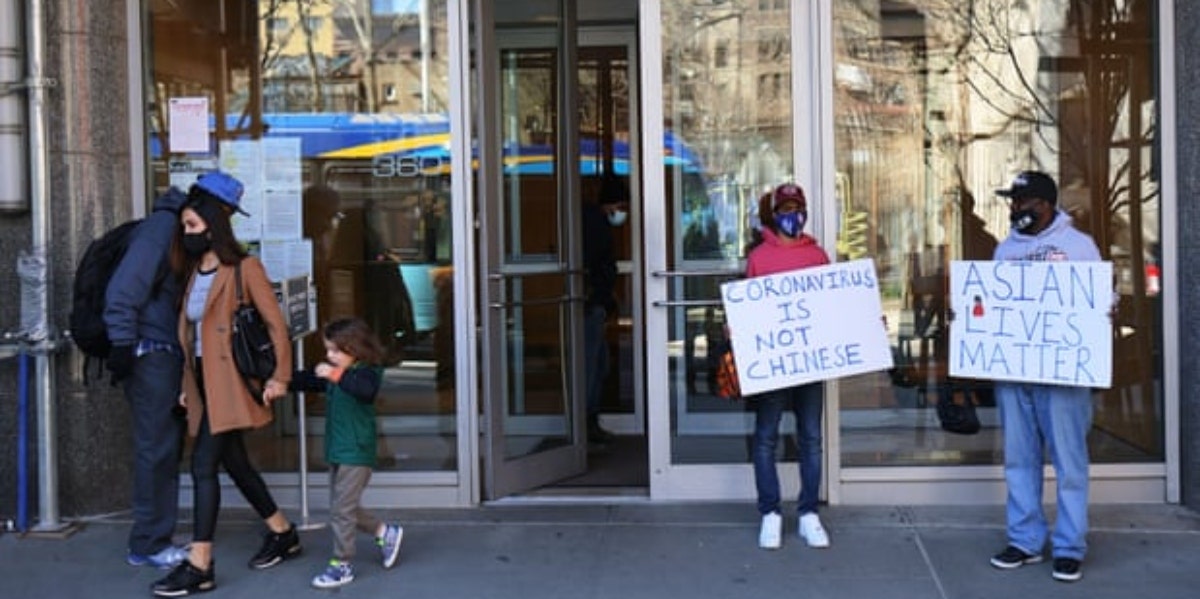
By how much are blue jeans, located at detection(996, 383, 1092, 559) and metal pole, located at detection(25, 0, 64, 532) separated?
4.63 metres

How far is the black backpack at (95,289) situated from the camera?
19.4ft

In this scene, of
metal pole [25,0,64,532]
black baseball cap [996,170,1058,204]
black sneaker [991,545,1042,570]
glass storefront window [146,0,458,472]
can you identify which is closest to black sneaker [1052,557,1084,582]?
black sneaker [991,545,1042,570]

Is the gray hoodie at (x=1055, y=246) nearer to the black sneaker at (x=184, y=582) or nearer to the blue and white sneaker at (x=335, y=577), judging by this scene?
the blue and white sneaker at (x=335, y=577)

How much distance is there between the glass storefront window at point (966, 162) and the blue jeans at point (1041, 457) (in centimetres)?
118

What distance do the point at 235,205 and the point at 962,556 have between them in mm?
3668

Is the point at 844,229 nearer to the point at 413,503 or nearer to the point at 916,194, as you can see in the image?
the point at 916,194

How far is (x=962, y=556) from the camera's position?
6082 millimetres

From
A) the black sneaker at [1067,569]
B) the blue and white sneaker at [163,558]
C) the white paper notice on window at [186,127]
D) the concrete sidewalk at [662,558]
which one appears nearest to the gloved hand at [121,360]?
the blue and white sneaker at [163,558]

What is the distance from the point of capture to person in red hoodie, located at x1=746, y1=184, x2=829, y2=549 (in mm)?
6191

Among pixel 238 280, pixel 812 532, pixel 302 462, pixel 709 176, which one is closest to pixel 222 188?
A: pixel 238 280

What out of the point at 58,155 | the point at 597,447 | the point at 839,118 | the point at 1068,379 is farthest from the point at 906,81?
the point at 58,155

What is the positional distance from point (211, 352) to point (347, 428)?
669 millimetres

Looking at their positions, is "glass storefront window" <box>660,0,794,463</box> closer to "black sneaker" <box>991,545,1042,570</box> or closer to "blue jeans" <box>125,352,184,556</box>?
"black sneaker" <box>991,545,1042,570</box>

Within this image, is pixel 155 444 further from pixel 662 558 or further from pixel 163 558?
pixel 662 558
